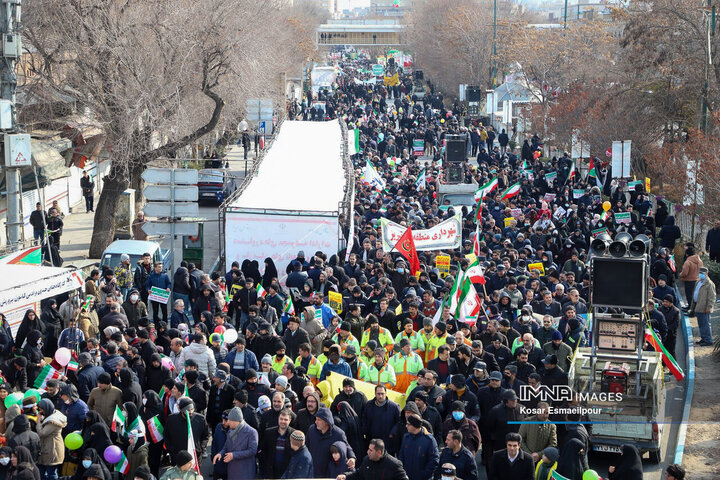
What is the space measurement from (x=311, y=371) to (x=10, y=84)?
962 cm

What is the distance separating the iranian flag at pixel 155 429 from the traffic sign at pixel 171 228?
8.66m

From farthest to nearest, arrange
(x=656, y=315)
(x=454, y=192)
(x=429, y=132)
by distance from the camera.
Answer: (x=429, y=132) → (x=454, y=192) → (x=656, y=315)

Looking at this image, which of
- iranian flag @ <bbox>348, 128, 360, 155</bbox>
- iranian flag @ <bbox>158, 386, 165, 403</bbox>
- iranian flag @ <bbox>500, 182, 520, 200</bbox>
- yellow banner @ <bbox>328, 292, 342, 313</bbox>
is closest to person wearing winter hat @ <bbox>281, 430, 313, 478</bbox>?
iranian flag @ <bbox>158, 386, 165, 403</bbox>

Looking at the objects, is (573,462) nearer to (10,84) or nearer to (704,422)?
(704,422)

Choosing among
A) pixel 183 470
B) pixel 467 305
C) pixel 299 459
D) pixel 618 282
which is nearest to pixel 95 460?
pixel 183 470

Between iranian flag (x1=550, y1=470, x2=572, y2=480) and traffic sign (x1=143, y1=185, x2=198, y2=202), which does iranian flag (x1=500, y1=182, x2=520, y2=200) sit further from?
iranian flag (x1=550, y1=470, x2=572, y2=480)

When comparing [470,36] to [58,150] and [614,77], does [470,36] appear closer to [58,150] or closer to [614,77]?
[614,77]

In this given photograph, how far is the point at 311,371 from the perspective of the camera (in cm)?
1394

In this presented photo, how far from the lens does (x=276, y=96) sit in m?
52.4

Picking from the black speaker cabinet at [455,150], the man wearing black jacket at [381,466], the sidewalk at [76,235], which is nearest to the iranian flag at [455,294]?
the man wearing black jacket at [381,466]

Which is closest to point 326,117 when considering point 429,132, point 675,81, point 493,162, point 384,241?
point 429,132

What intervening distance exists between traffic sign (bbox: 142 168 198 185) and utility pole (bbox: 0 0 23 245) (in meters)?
2.21

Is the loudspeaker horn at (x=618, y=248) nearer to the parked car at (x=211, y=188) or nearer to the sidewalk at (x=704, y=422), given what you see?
the sidewalk at (x=704, y=422)

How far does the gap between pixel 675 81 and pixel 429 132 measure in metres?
16.6
